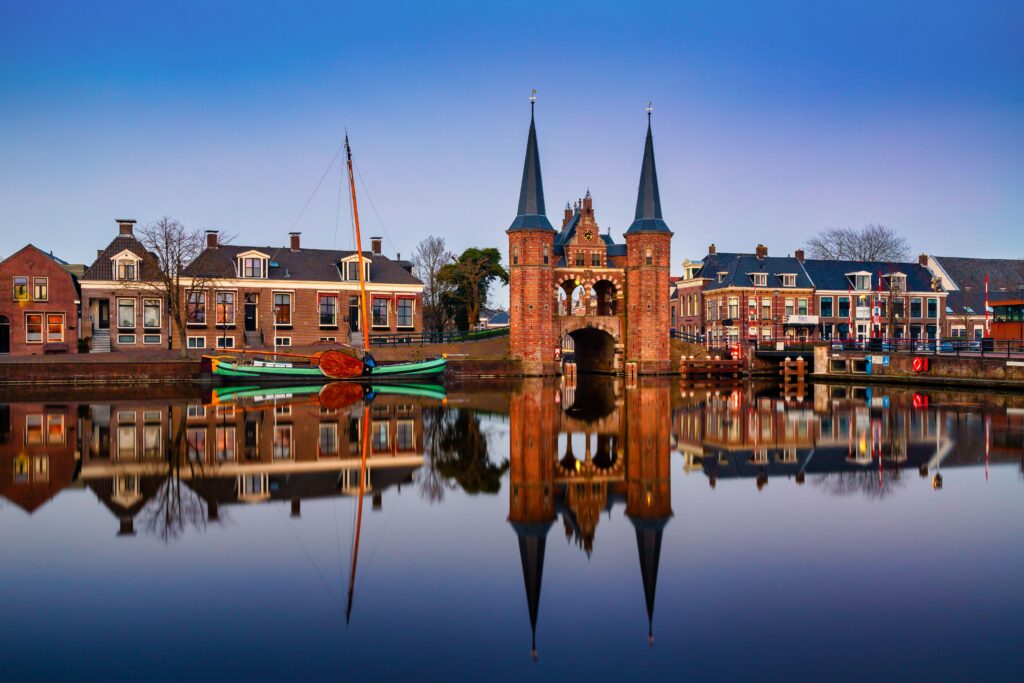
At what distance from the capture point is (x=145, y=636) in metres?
6.99

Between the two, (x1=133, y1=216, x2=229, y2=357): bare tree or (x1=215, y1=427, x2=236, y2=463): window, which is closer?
(x1=215, y1=427, x2=236, y2=463): window

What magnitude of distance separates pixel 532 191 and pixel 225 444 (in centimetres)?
3164

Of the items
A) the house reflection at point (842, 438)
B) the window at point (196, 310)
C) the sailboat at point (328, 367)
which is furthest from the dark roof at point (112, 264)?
the house reflection at point (842, 438)

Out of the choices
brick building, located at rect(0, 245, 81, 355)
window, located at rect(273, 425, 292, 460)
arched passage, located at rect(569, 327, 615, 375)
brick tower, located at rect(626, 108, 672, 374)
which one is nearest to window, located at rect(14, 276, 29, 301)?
brick building, located at rect(0, 245, 81, 355)

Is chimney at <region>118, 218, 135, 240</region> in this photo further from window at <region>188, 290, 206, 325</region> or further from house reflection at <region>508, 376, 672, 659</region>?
house reflection at <region>508, 376, 672, 659</region>

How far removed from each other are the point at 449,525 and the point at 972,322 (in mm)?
66763

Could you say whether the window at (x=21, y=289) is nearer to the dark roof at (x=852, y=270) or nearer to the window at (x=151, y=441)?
the window at (x=151, y=441)

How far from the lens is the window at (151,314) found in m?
47.0

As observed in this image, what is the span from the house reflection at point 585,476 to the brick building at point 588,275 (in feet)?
60.0

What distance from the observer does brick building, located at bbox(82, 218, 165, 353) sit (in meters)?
46.2

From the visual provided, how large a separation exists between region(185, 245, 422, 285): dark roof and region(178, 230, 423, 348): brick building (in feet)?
Answer: 0.20

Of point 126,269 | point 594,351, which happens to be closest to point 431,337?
point 594,351

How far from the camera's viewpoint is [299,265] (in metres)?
49.9

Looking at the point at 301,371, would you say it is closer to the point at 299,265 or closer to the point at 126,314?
the point at 299,265
